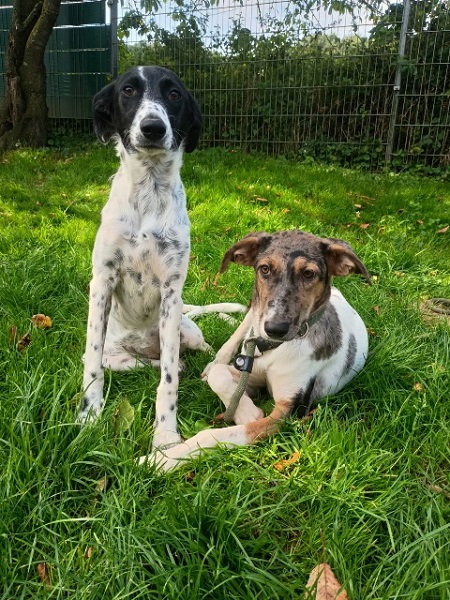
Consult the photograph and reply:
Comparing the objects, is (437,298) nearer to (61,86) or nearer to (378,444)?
(378,444)

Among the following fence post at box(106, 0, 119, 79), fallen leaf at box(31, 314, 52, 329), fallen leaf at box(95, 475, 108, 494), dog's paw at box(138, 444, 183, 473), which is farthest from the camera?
fence post at box(106, 0, 119, 79)

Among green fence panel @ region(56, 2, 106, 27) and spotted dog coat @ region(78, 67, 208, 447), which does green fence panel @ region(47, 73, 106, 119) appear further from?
spotted dog coat @ region(78, 67, 208, 447)

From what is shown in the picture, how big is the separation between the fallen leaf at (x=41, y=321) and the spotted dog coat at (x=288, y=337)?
3.90 ft

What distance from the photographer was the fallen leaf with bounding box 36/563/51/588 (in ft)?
5.45

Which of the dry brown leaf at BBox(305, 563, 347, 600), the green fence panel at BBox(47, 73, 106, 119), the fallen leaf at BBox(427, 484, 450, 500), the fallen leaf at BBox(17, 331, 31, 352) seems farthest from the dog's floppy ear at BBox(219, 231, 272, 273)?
the green fence panel at BBox(47, 73, 106, 119)

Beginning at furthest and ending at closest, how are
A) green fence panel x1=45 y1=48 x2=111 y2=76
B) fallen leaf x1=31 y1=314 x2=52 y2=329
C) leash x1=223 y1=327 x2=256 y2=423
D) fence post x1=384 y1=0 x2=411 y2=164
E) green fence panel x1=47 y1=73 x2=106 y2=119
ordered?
green fence panel x1=47 y1=73 x2=106 y2=119 < green fence panel x1=45 y1=48 x2=111 y2=76 < fence post x1=384 y1=0 x2=411 y2=164 < fallen leaf x1=31 y1=314 x2=52 y2=329 < leash x1=223 y1=327 x2=256 y2=423

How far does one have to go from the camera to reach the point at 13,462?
1918 mm

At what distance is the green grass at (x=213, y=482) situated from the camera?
5.44 feet

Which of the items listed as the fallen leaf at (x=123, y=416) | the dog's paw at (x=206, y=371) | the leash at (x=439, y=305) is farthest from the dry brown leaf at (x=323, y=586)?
the leash at (x=439, y=305)

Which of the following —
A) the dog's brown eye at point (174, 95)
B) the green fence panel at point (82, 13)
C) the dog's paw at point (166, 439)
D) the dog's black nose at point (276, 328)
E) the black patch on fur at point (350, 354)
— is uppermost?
the green fence panel at point (82, 13)

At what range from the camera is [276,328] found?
2.33 m

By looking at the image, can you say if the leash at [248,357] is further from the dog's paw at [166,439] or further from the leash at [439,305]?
the leash at [439,305]

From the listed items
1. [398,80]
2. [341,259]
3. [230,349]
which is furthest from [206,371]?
[398,80]

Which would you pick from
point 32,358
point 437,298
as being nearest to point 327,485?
point 32,358
